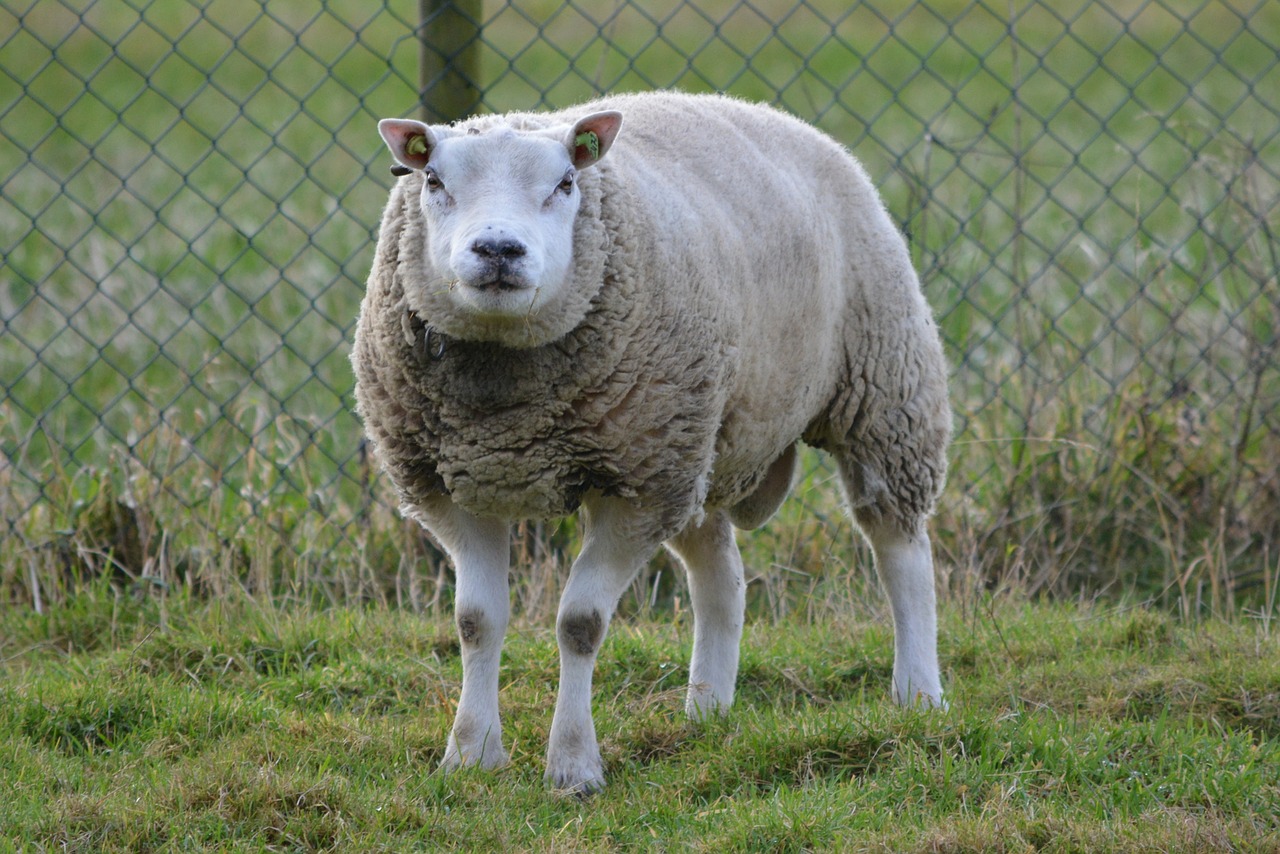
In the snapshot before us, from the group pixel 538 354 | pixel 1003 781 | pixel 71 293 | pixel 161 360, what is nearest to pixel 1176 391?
pixel 1003 781

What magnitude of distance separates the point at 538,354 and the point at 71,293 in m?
5.95

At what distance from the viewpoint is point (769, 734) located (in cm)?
314

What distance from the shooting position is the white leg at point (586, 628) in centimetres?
315

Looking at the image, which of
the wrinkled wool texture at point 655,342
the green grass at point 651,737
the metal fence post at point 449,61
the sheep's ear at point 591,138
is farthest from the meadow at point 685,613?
the sheep's ear at point 591,138

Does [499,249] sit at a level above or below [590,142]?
below

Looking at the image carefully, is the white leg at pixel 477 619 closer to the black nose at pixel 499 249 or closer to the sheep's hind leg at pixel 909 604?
the black nose at pixel 499 249

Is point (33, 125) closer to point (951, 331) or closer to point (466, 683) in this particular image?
point (951, 331)

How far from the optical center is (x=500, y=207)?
2.88 metres

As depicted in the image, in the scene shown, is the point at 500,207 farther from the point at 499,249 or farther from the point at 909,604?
the point at 909,604

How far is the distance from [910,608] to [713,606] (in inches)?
20.0

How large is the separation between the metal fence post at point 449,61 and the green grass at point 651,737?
150 centimetres

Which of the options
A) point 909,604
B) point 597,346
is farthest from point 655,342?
point 909,604

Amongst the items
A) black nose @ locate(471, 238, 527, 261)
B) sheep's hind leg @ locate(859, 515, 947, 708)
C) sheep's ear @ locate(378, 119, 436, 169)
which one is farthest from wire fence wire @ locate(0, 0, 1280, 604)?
black nose @ locate(471, 238, 527, 261)

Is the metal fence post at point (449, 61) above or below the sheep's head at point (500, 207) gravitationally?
above
